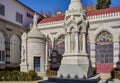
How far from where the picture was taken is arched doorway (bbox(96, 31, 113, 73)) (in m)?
28.7

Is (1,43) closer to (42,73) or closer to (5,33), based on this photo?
(5,33)

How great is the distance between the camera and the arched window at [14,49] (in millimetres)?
32147

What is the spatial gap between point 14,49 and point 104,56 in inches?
566

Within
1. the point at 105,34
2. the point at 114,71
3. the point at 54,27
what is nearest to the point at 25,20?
the point at 54,27

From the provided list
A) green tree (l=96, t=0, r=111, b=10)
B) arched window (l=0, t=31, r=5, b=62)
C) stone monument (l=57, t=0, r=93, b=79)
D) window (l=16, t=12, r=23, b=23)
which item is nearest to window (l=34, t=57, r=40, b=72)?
arched window (l=0, t=31, r=5, b=62)

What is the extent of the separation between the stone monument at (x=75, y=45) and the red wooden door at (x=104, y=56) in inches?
616

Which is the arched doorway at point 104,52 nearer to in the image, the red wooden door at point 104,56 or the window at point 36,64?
the red wooden door at point 104,56

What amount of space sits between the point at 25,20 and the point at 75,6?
23393 millimetres

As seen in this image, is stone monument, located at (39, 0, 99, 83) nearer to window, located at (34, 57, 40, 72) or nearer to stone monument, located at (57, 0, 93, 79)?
stone monument, located at (57, 0, 93, 79)

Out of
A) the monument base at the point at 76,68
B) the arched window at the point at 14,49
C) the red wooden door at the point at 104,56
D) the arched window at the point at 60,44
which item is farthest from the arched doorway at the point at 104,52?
the monument base at the point at 76,68

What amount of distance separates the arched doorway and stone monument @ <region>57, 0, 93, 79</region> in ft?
51.3

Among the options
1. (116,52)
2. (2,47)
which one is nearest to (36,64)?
(2,47)

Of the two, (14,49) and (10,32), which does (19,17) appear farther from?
(14,49)

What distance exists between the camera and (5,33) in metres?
30.3
